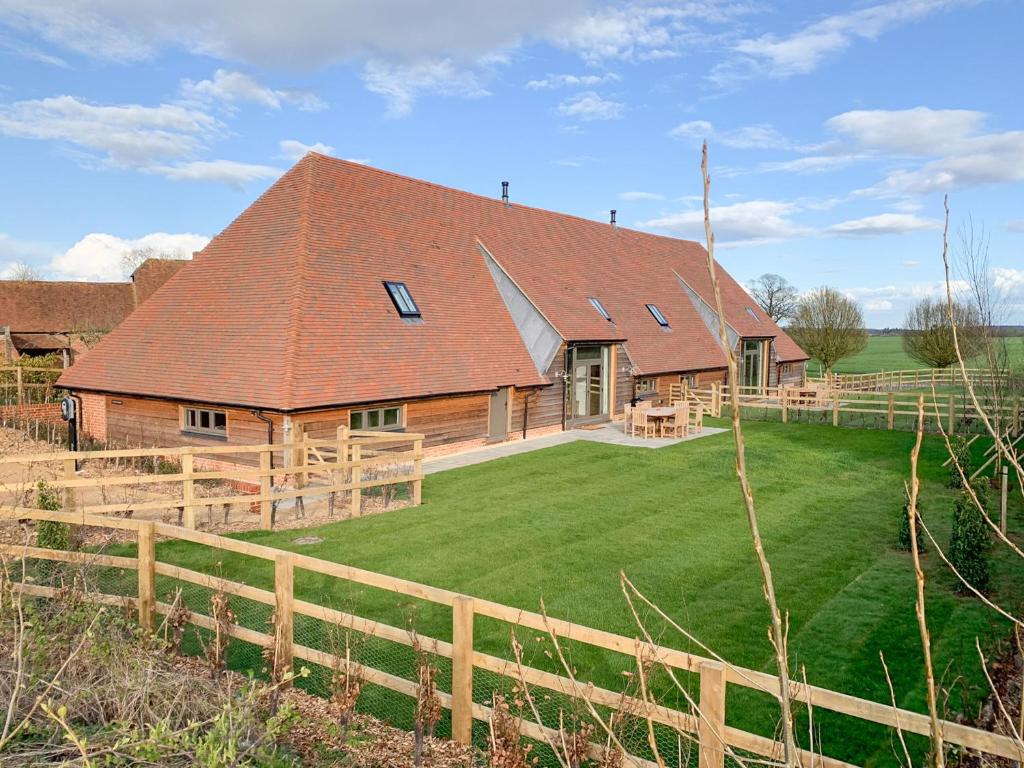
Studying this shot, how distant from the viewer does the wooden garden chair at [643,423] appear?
21500 millimetres

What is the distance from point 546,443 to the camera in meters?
20.5

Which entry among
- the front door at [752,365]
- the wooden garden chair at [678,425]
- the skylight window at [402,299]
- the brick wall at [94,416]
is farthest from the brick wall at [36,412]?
the front door at [752,365]

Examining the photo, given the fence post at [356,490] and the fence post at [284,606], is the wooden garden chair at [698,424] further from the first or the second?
the fence post at [284,606]

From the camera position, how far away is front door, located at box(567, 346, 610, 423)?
76.6 ft

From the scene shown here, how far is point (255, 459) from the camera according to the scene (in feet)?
52.5

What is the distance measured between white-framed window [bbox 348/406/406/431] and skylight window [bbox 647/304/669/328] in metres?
13.8

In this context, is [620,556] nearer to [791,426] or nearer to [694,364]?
[791,426]

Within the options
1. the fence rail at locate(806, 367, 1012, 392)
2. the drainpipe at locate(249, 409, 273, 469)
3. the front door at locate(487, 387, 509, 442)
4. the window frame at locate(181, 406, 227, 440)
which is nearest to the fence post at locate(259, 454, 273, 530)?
the drainpipe at locate(249, 409, 273, 469)

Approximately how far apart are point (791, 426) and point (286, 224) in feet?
54.3

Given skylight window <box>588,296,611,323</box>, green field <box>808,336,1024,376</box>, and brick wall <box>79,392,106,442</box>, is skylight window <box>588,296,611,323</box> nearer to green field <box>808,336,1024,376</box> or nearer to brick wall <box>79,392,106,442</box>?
green field <box>808,336,1024,376</box>

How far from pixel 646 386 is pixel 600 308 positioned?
10.8 feet

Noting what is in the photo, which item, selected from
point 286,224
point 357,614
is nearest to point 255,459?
point 286,224

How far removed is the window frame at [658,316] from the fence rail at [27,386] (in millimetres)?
20677

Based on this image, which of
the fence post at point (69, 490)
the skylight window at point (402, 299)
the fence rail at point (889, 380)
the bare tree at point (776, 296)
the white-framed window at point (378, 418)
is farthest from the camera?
the bare tree at point (776, 296)
